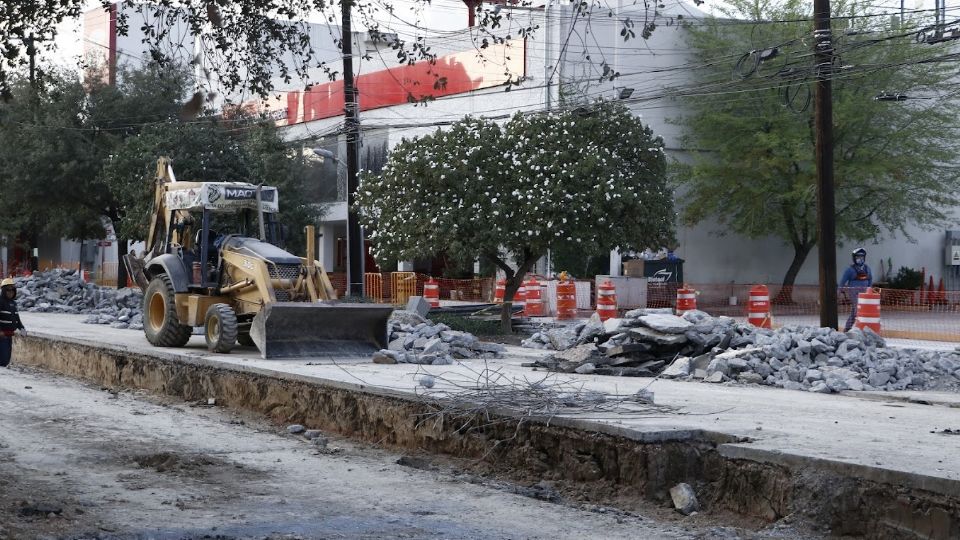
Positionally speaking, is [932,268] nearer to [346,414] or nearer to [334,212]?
[334,212]

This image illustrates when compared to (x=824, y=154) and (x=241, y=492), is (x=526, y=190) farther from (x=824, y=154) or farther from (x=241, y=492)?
(x=241, y=492)

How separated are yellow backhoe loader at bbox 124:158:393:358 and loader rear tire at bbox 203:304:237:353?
0.02 m

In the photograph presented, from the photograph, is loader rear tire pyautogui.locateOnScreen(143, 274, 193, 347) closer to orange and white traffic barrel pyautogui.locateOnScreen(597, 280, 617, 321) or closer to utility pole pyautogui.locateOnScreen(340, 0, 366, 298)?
utility pole pyautogui.locateOnScreen(340, 0, 366, 298)

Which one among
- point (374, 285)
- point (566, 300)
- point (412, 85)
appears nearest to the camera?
point (566, 300)

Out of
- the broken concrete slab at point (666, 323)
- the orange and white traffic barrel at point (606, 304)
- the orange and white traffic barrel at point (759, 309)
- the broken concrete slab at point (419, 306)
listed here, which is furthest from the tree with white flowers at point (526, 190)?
the broken concrete slab at point (666, 323)

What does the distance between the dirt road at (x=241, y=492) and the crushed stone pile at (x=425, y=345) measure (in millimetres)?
4270

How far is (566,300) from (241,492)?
69.7ft

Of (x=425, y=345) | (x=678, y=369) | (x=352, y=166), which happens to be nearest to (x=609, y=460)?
(x=678, y=369)

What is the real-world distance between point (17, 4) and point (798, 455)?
7.11 m

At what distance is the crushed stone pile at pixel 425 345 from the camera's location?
17.6 metres

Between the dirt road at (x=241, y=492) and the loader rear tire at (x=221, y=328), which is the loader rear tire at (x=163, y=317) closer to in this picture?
the loader rear tire at (x=221, y=328)

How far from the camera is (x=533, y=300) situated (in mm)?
32000

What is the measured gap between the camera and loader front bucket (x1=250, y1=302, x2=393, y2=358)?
17781 millimetres

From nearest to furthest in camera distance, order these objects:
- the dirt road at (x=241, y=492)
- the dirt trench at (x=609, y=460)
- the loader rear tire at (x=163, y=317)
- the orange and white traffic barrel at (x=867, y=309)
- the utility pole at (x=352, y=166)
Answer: the dirt trench at (x=609, y=460) < the dirt road at (x=241, y=492) < the loader rear tire at (x=163, y=317) < the orange and white traffic barrel at (x=867, y=309) < the utility pole at (x=352, y=166)
